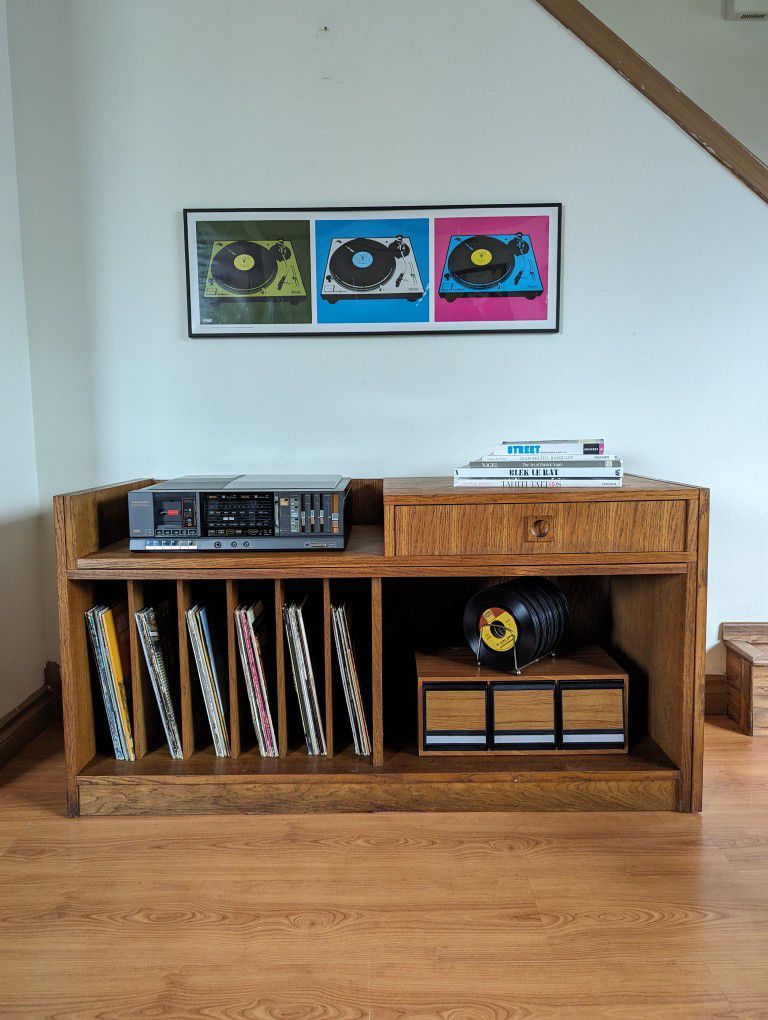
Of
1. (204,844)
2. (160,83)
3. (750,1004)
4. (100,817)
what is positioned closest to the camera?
(750,1004)

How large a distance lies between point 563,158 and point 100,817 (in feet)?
6.75

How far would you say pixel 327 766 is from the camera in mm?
1715

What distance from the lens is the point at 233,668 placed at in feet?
5.60

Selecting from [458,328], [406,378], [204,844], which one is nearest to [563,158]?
[458,328]

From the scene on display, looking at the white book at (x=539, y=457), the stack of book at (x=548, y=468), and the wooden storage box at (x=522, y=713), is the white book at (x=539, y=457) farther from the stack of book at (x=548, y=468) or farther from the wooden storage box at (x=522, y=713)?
the wooden storage box at (x=522, y=713)

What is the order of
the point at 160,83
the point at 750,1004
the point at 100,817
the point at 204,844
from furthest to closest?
the point at 160,83 < the point at 100,817 < the point at 204,844 < the point at 750,1004

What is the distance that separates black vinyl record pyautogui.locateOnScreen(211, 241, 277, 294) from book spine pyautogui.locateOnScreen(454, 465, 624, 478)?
85 centimetres

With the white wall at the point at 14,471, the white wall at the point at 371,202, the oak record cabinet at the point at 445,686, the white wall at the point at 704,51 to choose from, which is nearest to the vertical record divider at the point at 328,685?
the oak record cabinet at the point at 445,686

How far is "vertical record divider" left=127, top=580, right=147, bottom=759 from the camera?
1709 mm

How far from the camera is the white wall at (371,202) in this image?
6.69ft

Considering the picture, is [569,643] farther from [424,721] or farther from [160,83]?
[160,83]

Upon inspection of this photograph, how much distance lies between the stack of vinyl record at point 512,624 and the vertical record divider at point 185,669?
673mm

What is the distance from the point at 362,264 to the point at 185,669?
1185 millimetres

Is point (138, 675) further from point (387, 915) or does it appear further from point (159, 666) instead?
point (387, 915)
